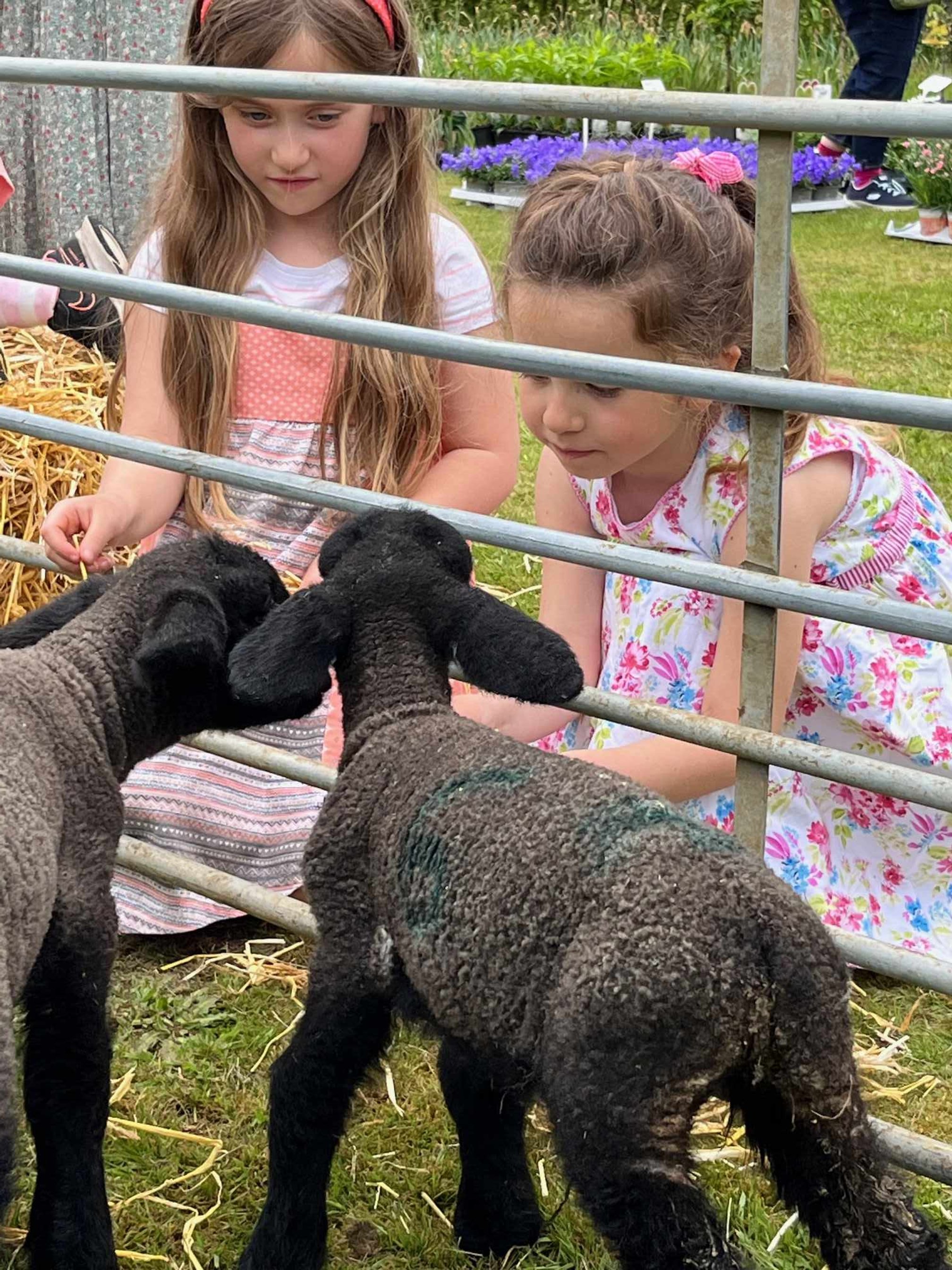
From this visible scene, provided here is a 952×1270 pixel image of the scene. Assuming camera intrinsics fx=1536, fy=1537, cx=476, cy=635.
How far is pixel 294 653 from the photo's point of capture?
75.5 inches

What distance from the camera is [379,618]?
2.04 metres

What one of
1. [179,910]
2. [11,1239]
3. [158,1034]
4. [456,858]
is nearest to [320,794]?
[179,910]

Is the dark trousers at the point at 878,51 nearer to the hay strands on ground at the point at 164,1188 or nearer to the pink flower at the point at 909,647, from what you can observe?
the pink flower at the point at 909,647

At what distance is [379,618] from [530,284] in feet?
2.55

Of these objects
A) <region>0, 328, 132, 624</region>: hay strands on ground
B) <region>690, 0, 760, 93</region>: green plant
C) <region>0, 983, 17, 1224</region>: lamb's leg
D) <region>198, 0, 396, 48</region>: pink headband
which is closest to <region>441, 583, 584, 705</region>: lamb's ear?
<region>0, 983, 17, 1224</region>: lamb's leg

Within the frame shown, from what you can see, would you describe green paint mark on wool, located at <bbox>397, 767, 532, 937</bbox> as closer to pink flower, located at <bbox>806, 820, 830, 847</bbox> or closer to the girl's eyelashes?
pink flower, located at <bbox>806, 820, 830, 847</bbox>

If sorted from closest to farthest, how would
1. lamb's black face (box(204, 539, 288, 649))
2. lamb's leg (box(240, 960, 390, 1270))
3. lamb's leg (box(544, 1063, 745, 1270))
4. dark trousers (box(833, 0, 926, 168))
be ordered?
1. lamb's leg (box(544, 1063, 745, 1270))
2. lamb's leg (box(240, 960, 390, 1270))
3. lamb's black face (box(204, 539, 288, 649))
4. dark trousers (box(833, 0, 926, 168))

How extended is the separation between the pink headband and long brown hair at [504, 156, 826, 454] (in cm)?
65

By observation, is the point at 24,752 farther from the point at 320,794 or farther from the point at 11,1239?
the point at 320,794

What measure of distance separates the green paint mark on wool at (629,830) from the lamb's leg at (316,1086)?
410mm

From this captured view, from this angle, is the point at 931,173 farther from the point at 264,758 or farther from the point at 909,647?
the point at 264,758

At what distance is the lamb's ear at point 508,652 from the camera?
1.84m

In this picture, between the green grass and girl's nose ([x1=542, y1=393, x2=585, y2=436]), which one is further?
girl's nose ([x1=542, y1=393, x2=585, y2=436])

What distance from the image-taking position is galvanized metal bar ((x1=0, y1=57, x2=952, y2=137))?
193 centimetres
